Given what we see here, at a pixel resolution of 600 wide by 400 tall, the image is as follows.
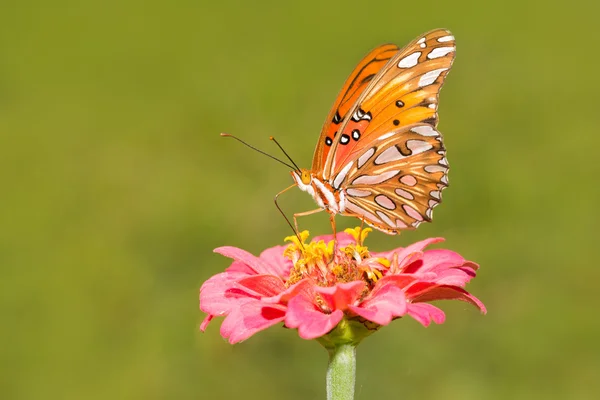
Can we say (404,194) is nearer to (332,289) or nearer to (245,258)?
(245,258)

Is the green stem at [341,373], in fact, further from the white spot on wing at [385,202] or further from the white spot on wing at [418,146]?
the white spot on wing at [418,146]

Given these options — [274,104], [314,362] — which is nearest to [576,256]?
[314,362]

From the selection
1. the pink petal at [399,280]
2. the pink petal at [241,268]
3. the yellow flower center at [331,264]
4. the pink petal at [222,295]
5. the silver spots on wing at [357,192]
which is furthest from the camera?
the silver spots on wing at [357,192]

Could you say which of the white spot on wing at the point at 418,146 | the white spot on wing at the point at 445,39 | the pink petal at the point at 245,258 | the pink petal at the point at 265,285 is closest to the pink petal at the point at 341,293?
the pink petal at the point at 265,285

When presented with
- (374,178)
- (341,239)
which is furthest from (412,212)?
(341,239)

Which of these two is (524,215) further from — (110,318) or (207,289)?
(207,289)

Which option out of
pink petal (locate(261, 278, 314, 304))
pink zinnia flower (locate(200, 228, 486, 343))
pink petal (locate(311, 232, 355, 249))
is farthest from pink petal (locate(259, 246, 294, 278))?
pink petal (locate(261, 278, 314, 304))
